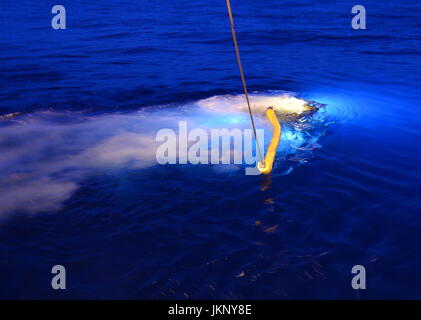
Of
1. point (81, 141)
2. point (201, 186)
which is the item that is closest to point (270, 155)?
point (201, 186)

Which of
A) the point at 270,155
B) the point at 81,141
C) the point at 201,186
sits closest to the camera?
the point at 201,186

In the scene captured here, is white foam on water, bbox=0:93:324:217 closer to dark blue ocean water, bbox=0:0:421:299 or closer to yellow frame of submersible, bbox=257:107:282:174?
dark blue ocean water, bbox=0:0:421:299

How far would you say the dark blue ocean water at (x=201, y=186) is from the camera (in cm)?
495

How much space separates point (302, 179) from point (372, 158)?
1.59 metres

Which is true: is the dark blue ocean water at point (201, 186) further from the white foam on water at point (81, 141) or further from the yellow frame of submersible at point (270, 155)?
the yellow frame of submersible at point (270, 155)

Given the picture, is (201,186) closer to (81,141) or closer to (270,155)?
(270,155)

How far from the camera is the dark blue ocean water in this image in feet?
16.3

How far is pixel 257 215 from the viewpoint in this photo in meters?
6.05

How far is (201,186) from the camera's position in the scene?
6.80m

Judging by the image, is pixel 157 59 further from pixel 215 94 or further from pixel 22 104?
pixel 22 104

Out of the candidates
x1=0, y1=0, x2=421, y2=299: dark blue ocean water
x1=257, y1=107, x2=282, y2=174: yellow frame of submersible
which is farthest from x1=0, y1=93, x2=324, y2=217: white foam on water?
x1=257, y1=107, x2=282, y2=174: yellow frame of submersible

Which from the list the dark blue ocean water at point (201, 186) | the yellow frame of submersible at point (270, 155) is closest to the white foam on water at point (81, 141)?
the dark blue ocean water at point (201, 186)

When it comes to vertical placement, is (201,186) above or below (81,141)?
below

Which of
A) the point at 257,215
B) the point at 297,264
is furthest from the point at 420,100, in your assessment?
the point at 297,264
